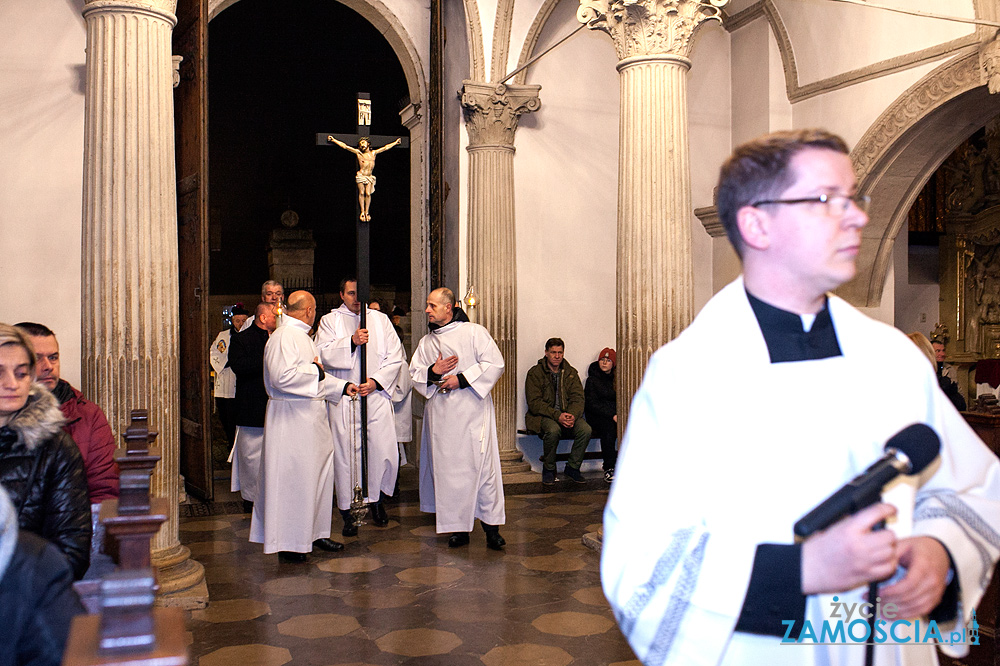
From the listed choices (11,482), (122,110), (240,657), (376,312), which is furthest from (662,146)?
(11,482)

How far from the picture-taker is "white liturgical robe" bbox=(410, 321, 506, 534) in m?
6.71

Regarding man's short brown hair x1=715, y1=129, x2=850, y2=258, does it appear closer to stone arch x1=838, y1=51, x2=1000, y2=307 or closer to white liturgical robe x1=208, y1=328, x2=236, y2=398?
stone arch x1=838, y1=51, x2=1000, y2=307

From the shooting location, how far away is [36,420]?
2980 mm

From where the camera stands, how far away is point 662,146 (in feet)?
20.9

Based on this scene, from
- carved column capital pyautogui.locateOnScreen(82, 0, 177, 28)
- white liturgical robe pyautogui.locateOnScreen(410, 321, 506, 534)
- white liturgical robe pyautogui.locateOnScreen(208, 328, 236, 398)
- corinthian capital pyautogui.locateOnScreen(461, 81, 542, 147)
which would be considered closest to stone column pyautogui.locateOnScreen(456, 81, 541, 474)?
corinthian capital pyautogui.locateOnScreen(461, 81, 542, 147)

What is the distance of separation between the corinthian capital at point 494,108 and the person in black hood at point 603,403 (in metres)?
2.54

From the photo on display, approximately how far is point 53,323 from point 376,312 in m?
2.75

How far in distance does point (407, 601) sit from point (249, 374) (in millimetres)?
3182

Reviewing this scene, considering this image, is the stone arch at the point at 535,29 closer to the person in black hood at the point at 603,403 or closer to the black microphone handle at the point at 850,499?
the person in black hood at the point at 603,403

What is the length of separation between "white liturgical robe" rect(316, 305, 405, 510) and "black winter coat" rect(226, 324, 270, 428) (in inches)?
26.2

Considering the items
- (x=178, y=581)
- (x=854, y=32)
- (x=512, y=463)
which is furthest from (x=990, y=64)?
(x=178, y=581)

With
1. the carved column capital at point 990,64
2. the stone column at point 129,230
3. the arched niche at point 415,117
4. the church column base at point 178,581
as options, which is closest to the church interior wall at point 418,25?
the arched niche at point 415,117

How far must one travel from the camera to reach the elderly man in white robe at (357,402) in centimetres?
718

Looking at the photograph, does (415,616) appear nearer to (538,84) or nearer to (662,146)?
(662,146)
